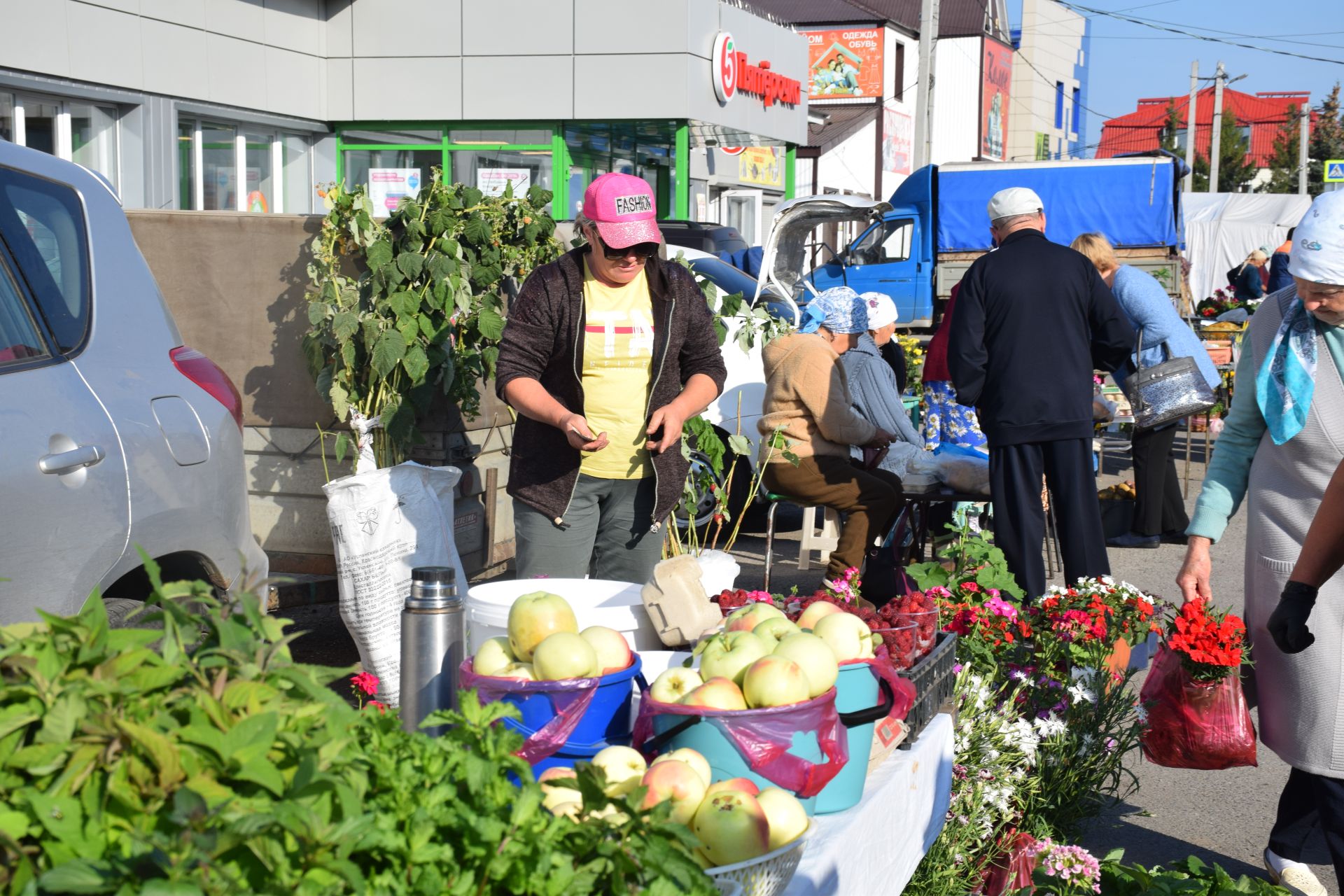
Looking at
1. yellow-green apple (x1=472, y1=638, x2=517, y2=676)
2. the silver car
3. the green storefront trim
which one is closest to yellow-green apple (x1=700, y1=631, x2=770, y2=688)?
yellow-green apple (x1=472, y1=638, x2=517, y2=676)

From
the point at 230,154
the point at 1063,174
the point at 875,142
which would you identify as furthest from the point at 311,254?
the point at 875,142

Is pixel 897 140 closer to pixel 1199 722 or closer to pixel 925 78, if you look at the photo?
pixel 925 78

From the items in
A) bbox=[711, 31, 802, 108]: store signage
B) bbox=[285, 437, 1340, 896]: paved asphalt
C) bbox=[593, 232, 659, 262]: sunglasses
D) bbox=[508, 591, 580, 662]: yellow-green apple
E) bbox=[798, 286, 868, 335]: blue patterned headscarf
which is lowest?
bbox=[285, 437, 1340, 896]: paved asphalt

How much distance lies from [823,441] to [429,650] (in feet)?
14.3

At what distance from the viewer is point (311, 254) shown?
18.7 ft

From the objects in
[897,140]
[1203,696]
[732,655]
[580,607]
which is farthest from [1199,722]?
[897,140]

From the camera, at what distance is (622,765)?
2.04 metres

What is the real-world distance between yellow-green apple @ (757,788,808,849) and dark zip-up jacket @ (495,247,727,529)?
83.6 inches

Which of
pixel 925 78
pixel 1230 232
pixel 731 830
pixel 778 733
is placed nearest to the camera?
pixel 731 830

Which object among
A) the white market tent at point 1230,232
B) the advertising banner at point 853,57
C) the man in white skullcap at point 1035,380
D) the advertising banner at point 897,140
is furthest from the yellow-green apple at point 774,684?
the advertising banner at point 853,57

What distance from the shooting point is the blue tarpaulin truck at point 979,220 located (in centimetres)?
1950

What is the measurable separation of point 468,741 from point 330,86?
57.0 feet

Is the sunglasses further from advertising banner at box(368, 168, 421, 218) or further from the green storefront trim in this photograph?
advertising banner at box(368, 168, 421, 218)

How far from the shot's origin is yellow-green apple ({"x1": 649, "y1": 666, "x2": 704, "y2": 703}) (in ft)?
7.38
